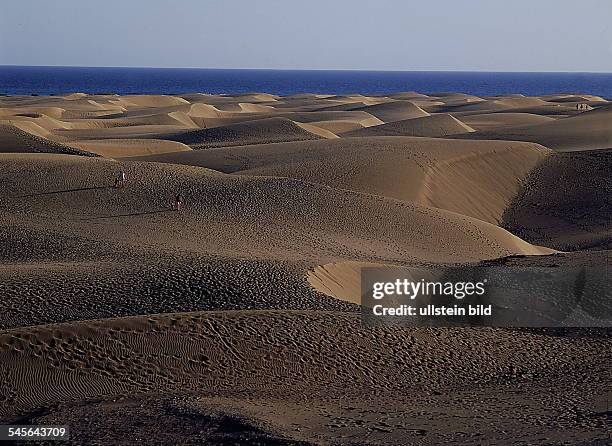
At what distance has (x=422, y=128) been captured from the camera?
56.7 metres

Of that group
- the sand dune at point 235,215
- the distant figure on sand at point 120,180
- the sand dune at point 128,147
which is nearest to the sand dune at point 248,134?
the sand dune at point 128,147

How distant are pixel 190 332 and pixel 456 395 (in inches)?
162

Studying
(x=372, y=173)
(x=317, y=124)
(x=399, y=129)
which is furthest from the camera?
(x=317, y=124)

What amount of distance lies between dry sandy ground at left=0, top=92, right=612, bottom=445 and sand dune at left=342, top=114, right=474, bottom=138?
17.9m

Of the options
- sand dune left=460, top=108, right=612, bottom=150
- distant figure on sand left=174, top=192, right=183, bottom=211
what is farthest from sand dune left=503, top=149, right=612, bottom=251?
distant figure on sand left=174, top=192, right=183, bottom=211

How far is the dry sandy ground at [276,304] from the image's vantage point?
1159cm

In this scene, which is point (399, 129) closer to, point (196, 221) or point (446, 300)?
point (196, 221)

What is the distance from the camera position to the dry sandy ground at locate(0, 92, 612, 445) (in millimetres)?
11586

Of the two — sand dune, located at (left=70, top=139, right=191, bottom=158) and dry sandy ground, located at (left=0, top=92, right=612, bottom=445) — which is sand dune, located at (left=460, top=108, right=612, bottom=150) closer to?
dry sandy ground, located at (left=0, top=92, right=612, bottom=445)

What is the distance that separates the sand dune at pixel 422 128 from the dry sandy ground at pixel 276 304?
1789 centimetres

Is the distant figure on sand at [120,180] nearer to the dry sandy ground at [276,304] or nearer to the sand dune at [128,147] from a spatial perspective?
the dry sandy ground at [276,304]

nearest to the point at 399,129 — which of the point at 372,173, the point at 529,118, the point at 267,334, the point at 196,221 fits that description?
the point at 529,118

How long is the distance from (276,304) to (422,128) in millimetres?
41658

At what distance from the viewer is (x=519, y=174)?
3772cm
